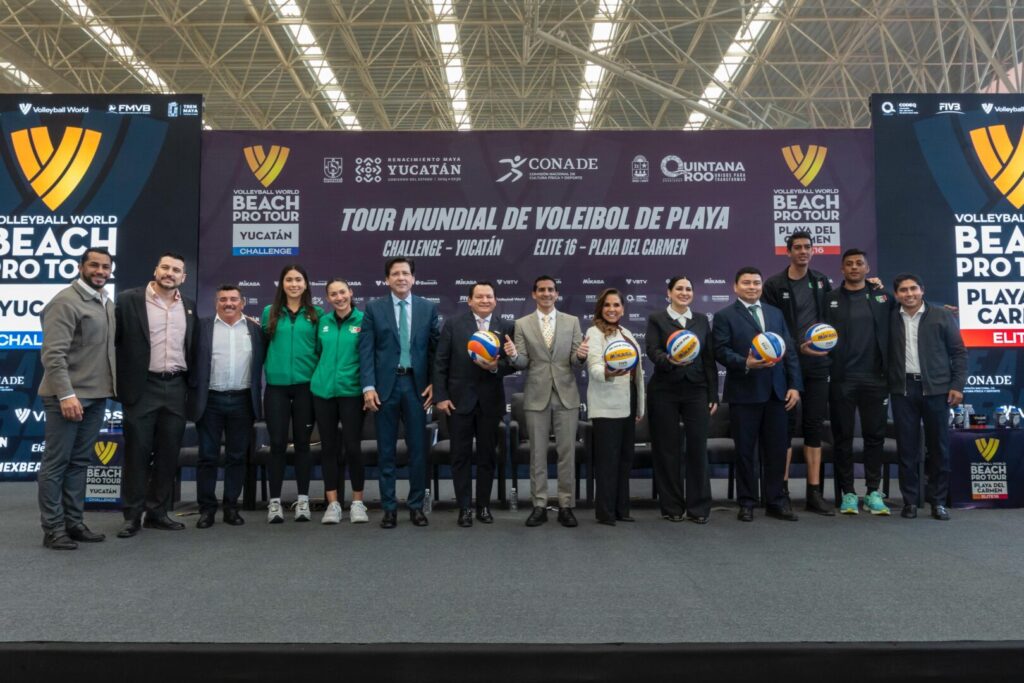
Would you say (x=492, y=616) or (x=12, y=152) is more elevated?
(x=12, y=152)

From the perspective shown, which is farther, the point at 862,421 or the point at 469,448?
the point at 862,421

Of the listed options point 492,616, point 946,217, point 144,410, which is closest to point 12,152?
point 144,410

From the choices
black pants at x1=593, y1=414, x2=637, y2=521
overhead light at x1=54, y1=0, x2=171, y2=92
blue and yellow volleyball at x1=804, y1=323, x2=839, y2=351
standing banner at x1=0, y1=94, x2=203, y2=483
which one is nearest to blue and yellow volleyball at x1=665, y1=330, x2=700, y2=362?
black pants at x1=593, y1=414, x2=637, y2=521

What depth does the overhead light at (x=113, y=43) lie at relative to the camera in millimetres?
13492

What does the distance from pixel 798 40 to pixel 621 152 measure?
396 inches

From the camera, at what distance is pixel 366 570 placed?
368cm

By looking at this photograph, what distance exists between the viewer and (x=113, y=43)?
1477 cm

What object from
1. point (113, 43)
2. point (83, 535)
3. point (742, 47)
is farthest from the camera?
point (742, 47)

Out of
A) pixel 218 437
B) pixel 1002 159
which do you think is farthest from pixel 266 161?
pixel 1002 159

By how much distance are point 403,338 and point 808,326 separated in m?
2.72

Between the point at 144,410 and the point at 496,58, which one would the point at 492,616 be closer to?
the point at 144,410

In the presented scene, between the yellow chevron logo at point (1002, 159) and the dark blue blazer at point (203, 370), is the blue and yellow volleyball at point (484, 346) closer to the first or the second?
the dark blue blazer at point (203, 370)

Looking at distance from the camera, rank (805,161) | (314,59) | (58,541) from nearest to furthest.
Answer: (58,541) < (805,161) < (314,59)

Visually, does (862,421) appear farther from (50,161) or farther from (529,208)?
(50,161)
